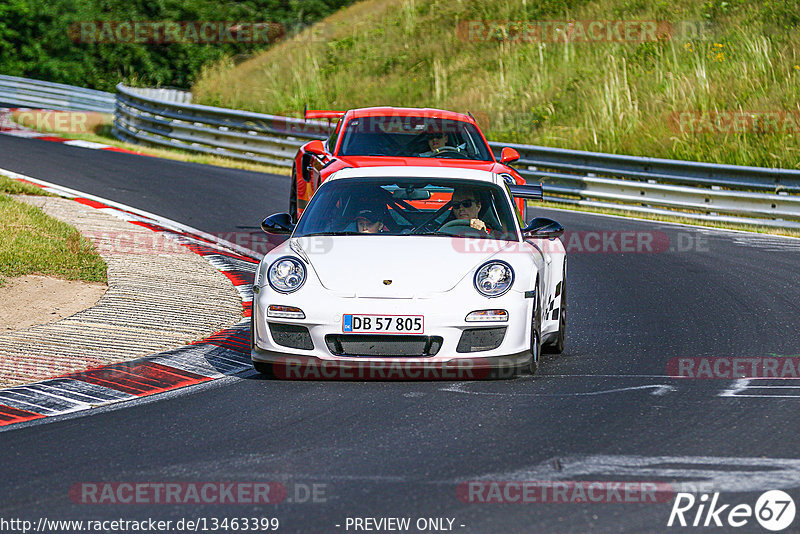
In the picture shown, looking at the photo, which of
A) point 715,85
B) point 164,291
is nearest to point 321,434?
point 164,291

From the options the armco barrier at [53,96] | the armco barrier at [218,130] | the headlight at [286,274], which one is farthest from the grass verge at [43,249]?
the armco barrier at [53,96]

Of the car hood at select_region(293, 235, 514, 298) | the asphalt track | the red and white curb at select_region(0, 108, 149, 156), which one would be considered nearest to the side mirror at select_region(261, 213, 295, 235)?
the car hood at select_region(293, 235, 514, 298)

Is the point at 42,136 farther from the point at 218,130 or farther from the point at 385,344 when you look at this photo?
the point at 385,344

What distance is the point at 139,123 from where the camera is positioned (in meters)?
27.0

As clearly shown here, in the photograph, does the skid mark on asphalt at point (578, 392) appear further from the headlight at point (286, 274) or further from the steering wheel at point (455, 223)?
the steering wheel at point (455, 223)

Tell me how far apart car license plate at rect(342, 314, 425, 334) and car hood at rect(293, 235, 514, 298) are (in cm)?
15

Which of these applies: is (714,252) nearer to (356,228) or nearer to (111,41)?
(356,228)

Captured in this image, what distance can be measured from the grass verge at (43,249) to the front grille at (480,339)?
4923 mm

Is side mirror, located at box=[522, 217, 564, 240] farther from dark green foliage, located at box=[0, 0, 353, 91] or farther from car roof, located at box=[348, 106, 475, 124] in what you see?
dark green foliage, located at box=[0, 0, 353, 91]

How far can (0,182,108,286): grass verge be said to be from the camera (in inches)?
439

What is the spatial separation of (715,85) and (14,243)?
16.0 metres

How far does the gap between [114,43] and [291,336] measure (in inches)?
1497

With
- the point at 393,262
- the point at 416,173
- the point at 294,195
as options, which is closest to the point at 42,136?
the point at 294,195

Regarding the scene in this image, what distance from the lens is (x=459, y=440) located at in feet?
20.2
